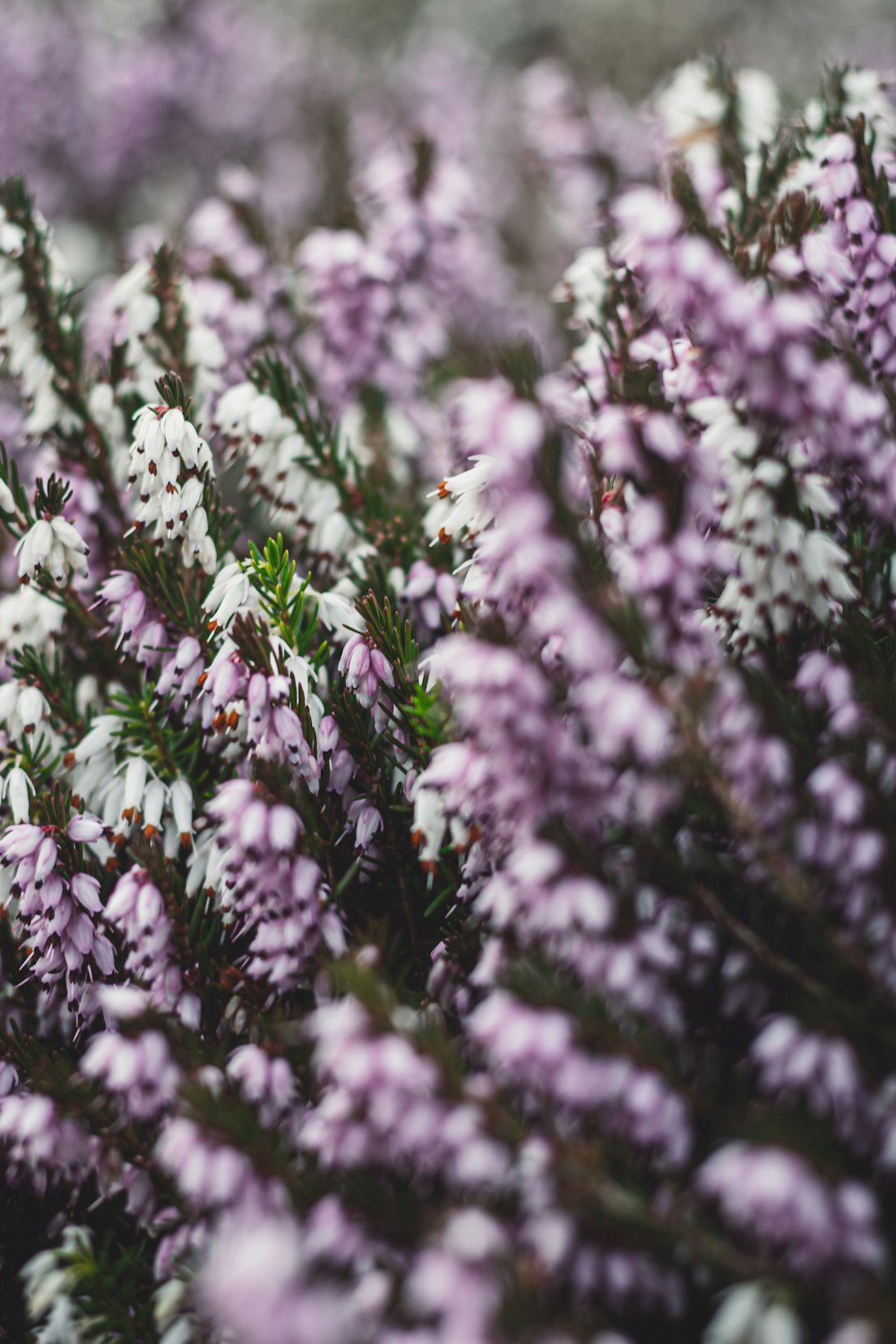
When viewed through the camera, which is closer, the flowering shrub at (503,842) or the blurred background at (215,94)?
the flowering shrub at (503,842)

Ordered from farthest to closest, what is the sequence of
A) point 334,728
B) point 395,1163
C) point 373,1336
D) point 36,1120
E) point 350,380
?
point 350,380 < point 334,728 < point 36,1120 < point 395,1163 < point 373,1336

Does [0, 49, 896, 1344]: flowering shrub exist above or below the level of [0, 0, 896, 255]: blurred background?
below

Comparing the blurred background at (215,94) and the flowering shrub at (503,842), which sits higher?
the blurred background at (215,94)

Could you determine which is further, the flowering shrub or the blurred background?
the blurred background

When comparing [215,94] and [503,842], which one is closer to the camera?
[503,842]

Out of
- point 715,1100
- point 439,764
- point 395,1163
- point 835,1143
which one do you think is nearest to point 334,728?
point 439,764

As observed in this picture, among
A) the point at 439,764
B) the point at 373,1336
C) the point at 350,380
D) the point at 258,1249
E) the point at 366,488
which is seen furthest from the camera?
the point at 350,380

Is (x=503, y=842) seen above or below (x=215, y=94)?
below

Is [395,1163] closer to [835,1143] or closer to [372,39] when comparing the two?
[835,1143]
